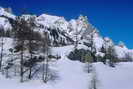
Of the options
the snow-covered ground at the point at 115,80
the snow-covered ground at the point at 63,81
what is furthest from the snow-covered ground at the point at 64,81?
the snow-covered ground at the point at 115,80

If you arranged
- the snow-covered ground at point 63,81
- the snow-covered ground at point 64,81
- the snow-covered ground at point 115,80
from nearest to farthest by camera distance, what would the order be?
the snow-covered ground at point 64,81 → the snow-covered ground at point 63,81 → the snow-covered ground at point 115,80

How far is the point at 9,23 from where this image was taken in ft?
580

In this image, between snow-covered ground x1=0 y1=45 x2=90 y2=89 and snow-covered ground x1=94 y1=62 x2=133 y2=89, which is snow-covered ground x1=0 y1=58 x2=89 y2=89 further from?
snow-covered ground x1=94 y1=62 x2=133 y2=89

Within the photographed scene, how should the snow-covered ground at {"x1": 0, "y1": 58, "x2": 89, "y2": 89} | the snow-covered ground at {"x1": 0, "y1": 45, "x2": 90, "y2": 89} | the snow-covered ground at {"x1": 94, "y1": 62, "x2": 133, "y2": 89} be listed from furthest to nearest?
the snow-covered ground at {"x1": 94, "y1": 62, "x2": 133, "y2": 89} → the snow-covered ground at {"x1": 0, "y1": 45, "x2": 90, "y2": 89} → the snow-covered ground at {"x1": 0, "y1": 58, "x2": 89, "y2": 89}

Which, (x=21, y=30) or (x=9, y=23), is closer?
(x=21, y=30)

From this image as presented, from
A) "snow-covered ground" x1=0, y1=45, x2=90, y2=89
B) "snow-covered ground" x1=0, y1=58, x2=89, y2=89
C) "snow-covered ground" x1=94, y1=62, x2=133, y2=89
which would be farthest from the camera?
"snow-covered ground" x1=94, y1=62, x2=133, y2=89

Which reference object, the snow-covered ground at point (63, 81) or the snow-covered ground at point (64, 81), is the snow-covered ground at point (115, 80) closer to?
the snow-covered ground at point (63, 81)

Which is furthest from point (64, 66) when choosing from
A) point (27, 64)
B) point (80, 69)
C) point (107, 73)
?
point (27, 64)

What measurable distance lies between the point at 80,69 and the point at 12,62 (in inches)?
777

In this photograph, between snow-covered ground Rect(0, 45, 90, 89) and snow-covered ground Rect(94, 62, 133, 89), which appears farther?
snow-covered ground Rect(94, 62, 133, 89)

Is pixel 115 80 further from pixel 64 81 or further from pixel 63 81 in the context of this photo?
pixel 63 81

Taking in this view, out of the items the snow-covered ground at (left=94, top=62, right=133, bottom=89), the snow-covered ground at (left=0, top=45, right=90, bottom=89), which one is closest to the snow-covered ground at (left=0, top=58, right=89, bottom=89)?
the snow-covered ground at (left=0, top=45, right=90, bottom=89)

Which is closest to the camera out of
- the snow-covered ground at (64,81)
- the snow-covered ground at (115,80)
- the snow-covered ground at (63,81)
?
the snow-covered ground at (64,81)

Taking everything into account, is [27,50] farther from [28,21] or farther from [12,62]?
[12,62]
